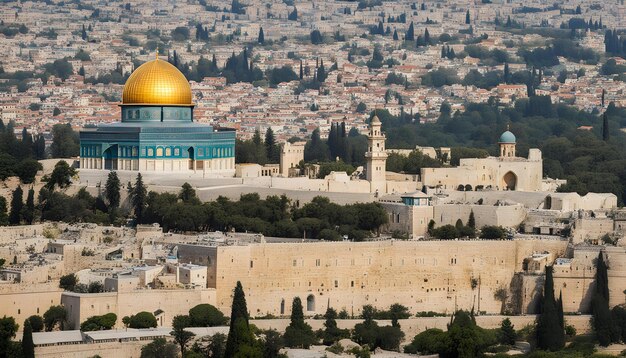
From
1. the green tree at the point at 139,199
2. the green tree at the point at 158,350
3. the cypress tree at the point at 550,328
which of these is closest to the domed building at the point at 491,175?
the green tree at the point at 139,199

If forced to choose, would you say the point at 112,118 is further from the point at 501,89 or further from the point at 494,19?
the point at 494,19

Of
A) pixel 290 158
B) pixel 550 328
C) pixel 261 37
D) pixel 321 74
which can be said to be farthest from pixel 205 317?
pixel 261 37

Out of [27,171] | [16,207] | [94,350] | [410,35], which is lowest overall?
[94,350]

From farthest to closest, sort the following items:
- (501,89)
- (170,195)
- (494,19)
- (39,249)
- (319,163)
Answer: (494,19)
(501,89)
(319,163)
(170,195)
(39,249)

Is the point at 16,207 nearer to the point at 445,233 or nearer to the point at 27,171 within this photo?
the point at 27,171

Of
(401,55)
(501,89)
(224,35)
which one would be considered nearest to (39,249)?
(501,89)

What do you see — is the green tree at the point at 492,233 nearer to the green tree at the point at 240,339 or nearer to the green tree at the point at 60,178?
the green tree at the point at 240,339
